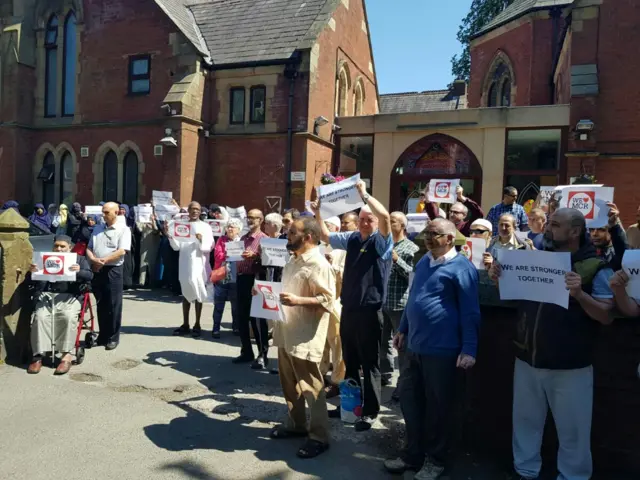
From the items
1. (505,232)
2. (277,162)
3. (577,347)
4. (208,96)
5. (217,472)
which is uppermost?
(208,96)

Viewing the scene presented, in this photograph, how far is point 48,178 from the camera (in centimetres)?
1828

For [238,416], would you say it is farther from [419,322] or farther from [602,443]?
[602,443]

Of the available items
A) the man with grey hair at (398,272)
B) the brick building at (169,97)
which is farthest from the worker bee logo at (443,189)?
the brick building at (169,97)

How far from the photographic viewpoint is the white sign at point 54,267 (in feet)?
19.5

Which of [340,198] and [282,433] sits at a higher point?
[340,198]

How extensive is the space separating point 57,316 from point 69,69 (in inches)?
615

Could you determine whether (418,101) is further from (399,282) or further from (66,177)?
(399,282)

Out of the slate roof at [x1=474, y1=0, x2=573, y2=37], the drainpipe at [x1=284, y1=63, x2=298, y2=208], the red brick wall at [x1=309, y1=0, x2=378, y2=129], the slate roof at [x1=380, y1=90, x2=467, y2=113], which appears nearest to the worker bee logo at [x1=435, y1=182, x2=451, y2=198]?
the drainpipe at [x1=284, y1=63, x2=298, y2=208]

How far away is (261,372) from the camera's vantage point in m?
6.21

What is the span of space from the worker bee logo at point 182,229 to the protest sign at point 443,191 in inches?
165

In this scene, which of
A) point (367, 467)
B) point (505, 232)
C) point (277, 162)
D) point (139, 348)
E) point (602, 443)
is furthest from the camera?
point (277, 162)

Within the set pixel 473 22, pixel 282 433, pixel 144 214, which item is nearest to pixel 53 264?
pixel 282 433

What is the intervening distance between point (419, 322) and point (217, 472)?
1954 millimetres

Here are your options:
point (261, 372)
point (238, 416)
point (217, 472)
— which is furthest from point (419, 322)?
point (261, 372)
